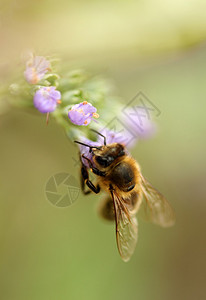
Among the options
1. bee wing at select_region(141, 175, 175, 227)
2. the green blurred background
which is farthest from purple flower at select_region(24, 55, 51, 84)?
bee wing at select_region(141, 175, 175, 227)

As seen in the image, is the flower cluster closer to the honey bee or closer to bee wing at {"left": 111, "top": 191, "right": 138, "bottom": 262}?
the honey bee

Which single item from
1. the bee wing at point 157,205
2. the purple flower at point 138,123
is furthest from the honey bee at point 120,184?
the purple flower at point 138,123

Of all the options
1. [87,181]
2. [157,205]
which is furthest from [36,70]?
[157,205]

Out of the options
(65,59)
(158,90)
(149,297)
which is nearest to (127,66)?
(158,90)

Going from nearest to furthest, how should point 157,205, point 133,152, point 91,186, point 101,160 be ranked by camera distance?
point 101,160
point 91,186
point 157,205
point 133,152

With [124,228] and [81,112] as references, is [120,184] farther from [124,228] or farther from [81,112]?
[81,112]

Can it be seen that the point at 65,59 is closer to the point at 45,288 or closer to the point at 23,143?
the point at 23,143
